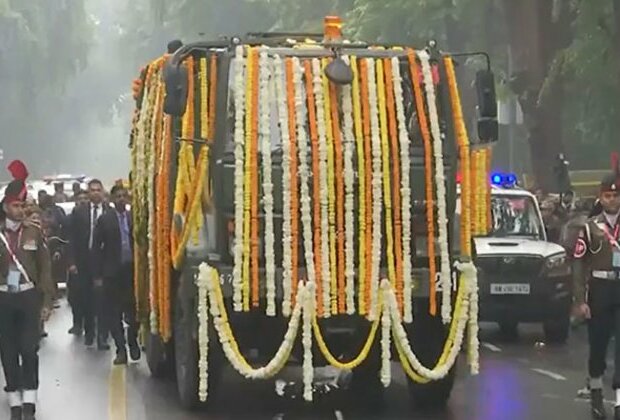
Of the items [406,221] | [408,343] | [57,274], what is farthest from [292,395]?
[57,274]

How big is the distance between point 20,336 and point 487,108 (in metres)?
4.17

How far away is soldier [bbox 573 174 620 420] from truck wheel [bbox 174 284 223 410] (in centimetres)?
300

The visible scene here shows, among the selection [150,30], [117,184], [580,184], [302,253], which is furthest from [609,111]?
[150,30]

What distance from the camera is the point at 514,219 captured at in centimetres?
2077

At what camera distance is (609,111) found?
117 feet

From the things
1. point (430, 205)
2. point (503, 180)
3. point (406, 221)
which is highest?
point (503, 180)

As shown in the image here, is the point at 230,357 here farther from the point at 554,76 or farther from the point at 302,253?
the point at 554,76

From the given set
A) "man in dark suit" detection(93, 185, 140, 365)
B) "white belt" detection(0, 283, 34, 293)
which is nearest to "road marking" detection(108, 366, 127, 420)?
"man in dark suit" detection(93, 185, 140, 365)

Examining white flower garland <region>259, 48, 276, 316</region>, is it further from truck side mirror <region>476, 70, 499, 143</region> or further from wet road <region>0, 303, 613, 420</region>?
truck side mirror <region>476, 70, 499, 143</region>

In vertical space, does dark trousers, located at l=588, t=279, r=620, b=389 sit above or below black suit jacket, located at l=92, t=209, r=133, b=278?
below

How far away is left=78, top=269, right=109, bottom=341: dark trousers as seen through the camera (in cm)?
1870

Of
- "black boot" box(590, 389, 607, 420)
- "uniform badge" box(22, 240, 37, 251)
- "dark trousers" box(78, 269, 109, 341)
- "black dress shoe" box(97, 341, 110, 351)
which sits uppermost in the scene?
"uniform badge" box(22, 240, 37, 251)

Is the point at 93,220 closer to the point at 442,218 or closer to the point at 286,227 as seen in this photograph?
the point at 286,227

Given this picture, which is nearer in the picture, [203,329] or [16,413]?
[203,329]
